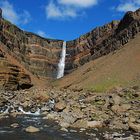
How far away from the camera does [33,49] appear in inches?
Result: 7023

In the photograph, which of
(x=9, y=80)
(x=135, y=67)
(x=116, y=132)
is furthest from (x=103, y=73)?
(x=116, y=132)

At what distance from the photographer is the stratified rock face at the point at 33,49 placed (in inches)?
5979

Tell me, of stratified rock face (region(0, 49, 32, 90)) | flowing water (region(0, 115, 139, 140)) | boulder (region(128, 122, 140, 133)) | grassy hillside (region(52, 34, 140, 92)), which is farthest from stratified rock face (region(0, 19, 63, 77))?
boulder (region(128, 122, 140, 133))

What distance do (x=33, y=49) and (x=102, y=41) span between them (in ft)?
134

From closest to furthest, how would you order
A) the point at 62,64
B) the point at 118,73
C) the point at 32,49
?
the point at 118,73, the point at 32,49, the point at 62,64

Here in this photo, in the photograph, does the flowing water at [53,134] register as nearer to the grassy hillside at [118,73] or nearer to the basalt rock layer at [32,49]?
the grassy hillside at [118,73]

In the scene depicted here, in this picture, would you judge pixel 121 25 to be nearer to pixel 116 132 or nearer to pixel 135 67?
pixel 135 67

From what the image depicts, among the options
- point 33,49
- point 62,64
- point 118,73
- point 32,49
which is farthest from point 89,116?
point 33,49

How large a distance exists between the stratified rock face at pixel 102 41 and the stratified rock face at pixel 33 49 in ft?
24.8

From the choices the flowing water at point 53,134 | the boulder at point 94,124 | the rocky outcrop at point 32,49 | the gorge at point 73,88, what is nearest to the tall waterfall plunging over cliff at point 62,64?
the gorge at point 73,88

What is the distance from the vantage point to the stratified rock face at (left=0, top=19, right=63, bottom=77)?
151875 mm

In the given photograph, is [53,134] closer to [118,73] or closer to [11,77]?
[11,77]

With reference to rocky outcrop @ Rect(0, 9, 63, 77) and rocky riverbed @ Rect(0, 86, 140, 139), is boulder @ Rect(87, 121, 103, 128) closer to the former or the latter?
rocky riverbed @ Rect(0, 86, 140, 139)

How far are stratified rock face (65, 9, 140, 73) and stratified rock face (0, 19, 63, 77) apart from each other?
24.8 ft
